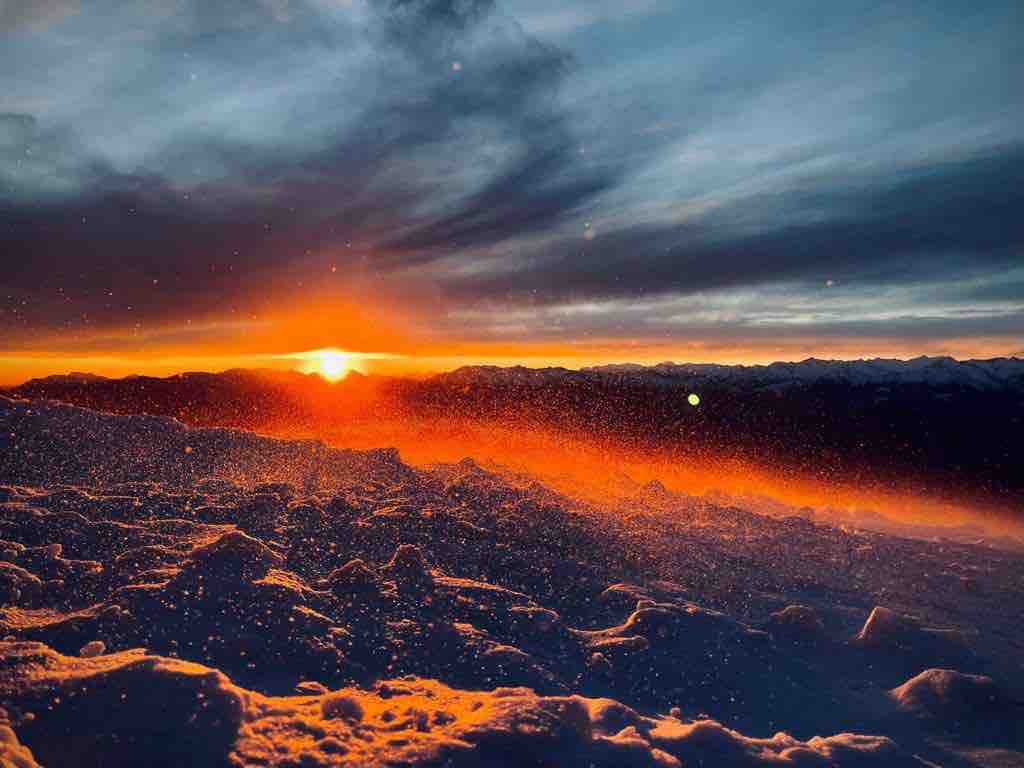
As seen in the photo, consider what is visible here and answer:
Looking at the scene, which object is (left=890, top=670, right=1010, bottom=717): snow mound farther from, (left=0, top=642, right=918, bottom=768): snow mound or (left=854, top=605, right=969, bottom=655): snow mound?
(left=0, top=642, right=918, bottom=768): snow mound

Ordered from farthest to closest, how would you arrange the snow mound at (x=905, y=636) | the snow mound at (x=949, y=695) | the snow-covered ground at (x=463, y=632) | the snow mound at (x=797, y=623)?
the snow mound at (x=797, y=623)
the snow mound at (x=905, y=636)
the snow mound at (x=949, y=695)
the snow-covered ground at (x=463, y=632)

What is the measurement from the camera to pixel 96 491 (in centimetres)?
956

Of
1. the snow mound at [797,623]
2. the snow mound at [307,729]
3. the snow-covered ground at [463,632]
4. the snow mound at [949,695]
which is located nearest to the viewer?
the snow mound at [307,729]

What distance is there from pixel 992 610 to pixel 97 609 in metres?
10.8

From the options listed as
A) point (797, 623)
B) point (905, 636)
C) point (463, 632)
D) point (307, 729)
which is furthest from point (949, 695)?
point (307, 729)

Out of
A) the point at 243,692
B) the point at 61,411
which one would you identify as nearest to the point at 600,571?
the point at 243,692

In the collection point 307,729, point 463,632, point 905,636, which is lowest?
point 905,636

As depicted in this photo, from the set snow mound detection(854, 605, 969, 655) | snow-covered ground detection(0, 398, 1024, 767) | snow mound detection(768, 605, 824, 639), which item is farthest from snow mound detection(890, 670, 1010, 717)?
snow mound detection(768, 605, 824, 639)

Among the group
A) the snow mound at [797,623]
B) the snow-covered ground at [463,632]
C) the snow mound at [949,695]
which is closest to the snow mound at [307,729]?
the snow-covered ground at [463,632]

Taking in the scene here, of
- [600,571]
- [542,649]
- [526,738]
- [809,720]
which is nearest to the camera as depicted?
[526,738]

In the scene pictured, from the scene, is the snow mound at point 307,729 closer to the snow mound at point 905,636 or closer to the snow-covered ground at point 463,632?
the snow-covered ground at point 463,632

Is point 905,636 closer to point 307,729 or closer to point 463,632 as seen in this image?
point 463,632

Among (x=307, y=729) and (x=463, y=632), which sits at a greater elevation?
(x=307, y=729)

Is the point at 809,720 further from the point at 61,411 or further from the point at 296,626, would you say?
the point at 61,411
